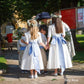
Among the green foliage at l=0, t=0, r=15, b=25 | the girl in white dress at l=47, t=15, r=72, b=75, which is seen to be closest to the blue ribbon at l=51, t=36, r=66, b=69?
the girl in white dress at l=47, t=15, r=72, b=75

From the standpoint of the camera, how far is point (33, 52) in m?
8.43

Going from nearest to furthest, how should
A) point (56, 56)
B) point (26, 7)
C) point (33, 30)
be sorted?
point (33, 30) < point (56, 56) < point (26, 7)

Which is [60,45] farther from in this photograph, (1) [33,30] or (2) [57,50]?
(1) [33,30]

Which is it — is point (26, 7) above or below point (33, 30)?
above

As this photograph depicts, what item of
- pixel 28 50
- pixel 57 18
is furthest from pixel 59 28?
pixel 28 50

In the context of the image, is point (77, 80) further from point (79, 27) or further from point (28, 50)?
point (79, 27)

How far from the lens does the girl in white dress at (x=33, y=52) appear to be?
8398mm

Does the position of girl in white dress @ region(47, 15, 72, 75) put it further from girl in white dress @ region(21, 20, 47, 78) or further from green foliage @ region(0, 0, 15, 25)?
green foliage @ region(0, 0, 15, 25)

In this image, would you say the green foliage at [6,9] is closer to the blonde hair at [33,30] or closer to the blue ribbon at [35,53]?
the blonde hair at [33,30]

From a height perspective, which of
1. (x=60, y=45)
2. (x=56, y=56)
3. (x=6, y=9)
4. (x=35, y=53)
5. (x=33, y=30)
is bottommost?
(x=56, y=56)

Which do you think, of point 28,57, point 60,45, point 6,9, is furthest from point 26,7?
point 28,57

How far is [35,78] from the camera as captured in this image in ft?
27.9

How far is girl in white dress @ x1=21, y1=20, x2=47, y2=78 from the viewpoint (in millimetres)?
8398

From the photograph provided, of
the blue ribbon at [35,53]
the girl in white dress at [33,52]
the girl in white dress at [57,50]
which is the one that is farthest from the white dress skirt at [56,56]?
the blue ribbon at [35,53]
